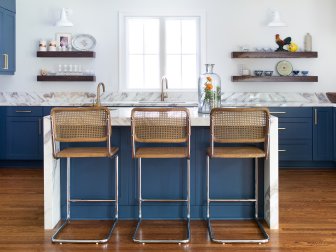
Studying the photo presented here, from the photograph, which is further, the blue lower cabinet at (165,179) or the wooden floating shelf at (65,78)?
the wooden floating shelf at (65,78)

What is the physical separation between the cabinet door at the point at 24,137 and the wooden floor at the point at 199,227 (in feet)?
3.70

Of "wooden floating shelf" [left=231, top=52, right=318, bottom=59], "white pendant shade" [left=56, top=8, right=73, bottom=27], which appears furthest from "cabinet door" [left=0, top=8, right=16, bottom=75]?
"wooden floating shelf" [left=231, top=52, right=318, bottom=59]

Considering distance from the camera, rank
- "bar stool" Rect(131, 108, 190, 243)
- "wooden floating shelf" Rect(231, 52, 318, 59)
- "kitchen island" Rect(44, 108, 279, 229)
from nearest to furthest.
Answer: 1. "bar stool" Rect(131, 108, 190, 243)
2. "kitchen island" Rect(44, 108, 279, 229)
3. "wooden floating shelf" Rect(231, 52, 318, 59)

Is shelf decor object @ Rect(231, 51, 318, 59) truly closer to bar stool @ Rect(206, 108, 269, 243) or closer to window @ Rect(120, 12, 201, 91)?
window @ Rect(120, 12, 201, 91)

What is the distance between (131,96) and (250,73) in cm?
168

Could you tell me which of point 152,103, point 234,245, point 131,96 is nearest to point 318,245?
point 234,245

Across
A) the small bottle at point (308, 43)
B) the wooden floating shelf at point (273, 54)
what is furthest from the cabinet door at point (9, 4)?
the small bottle at point (308, 43)

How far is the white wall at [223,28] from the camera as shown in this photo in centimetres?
656

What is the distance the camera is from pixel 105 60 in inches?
262

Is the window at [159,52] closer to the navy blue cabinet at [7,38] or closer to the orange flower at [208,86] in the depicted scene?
the navy blue cabinet at [7,38]

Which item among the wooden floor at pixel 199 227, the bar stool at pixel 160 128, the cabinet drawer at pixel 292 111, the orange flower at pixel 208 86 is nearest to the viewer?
the wooden floor at pixel 199 227

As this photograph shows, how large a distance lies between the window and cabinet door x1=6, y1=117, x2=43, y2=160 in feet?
4.38

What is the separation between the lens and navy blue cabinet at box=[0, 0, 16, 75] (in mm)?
6148

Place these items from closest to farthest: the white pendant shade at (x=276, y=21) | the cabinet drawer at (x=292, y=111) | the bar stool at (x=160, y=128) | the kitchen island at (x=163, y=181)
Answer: the bar stool at (x=160, y=128) → the kitchen island at (x=163, y=181) → the cabinet drawer at (x=292, y=111) → the white pendant shade at (x=276, y=21)
